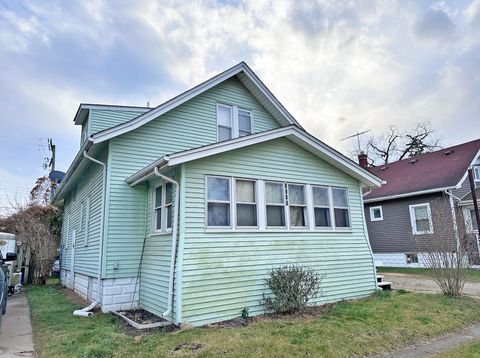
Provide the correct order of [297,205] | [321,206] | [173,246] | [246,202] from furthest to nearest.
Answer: [321,206], [297,205], [246,202], [173,246]

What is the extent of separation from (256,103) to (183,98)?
3016 millimetres

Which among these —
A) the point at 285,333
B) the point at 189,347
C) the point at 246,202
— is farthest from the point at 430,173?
the point at 189,347

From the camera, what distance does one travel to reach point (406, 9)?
1133 cm

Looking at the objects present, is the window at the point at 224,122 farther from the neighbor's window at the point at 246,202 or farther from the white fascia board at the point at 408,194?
the white fascia board at the point at 408,194

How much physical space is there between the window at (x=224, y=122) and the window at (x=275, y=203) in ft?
10.7


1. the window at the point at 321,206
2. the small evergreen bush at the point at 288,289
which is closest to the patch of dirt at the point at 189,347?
the small evergreen bush at the point at 288,289

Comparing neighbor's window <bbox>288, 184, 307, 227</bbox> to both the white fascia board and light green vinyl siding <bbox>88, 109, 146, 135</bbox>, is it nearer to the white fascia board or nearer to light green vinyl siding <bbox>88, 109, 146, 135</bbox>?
light green vinyl siding <bbox>88, 109, 146, 135</bbox>

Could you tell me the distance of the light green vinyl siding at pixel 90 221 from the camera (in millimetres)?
9141

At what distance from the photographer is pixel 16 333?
6.28 metres

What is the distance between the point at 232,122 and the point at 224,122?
28 cm

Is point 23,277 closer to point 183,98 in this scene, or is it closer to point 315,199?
point 183,98

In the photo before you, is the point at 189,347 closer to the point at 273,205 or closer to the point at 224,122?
the point at 273,205

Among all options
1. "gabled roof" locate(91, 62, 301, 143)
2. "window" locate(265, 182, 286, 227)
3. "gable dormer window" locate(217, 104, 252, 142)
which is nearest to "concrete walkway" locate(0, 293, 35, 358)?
"gabled roof" locate(91, 62, 301, 143)

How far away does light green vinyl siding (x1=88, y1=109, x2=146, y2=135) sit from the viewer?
10586 mm
